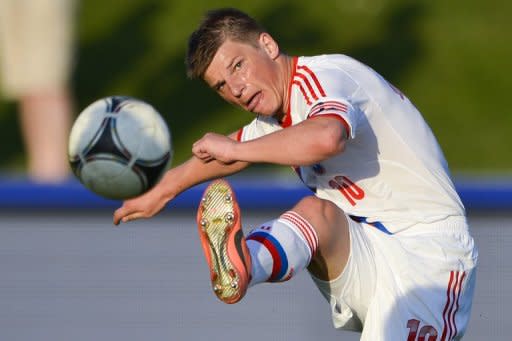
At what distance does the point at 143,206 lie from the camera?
183 inches

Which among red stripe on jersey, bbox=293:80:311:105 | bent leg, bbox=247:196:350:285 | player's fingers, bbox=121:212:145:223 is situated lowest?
player's fingers, bbox=121:212:145:223

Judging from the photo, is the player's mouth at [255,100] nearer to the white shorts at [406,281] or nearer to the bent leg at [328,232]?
the bent leg at [328,232]

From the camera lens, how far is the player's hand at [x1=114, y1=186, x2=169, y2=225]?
15.3 feet

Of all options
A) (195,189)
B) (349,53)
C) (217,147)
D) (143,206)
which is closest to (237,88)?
(217,147)

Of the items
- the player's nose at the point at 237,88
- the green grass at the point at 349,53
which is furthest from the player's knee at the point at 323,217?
the green grass at the point at 349,53

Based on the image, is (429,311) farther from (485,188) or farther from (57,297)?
(57,297)

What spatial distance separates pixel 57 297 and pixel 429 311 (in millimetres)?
1856

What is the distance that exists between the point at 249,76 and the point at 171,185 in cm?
68

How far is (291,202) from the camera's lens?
17.4 ft

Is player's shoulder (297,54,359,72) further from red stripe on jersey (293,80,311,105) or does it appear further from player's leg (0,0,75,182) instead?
player's leg (0,0,75,182)

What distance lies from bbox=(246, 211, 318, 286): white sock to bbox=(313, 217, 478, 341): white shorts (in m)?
0.23

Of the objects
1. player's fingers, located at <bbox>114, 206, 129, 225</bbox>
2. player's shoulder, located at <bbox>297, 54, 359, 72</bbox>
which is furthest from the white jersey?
player's fingers, located at <bbox>114, 206, 129, 225</bbox>

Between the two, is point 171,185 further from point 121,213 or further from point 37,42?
point 37,42

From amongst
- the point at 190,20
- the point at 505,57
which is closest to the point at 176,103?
the point at 190,20
